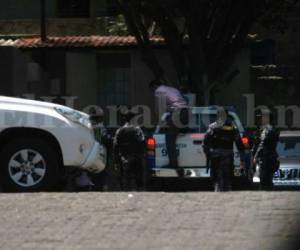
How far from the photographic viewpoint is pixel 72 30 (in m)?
27.2

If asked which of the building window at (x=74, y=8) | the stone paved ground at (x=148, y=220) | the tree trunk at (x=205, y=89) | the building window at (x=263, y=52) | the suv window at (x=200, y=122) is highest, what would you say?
the building window at (x=74, y=8)

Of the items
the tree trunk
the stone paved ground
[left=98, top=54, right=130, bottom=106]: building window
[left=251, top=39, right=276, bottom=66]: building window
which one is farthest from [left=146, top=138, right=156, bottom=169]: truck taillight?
[left=251, top=39, right=276, bottom=66]: building window

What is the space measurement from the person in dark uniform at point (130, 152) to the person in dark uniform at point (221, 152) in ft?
4.04

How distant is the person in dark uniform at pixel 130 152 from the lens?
13055 millimetres

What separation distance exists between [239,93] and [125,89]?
140 inches

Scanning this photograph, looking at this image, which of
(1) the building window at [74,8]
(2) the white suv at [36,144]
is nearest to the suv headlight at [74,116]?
(2) the white suv at [36,144]

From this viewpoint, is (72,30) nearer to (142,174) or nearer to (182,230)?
(142,174)

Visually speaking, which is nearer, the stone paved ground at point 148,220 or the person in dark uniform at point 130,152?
the stone paved ground at point 148,220

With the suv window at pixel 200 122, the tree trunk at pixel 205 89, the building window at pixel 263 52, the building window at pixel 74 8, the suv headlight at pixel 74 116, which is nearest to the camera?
the suv headlight at pixel 74 116

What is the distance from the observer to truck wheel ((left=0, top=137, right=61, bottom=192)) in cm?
1038

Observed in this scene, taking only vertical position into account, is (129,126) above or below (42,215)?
above

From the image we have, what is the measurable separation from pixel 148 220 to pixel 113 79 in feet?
52.5

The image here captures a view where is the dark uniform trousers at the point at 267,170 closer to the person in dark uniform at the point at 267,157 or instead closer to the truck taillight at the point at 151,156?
the person in dark uniform at the point at 267,157

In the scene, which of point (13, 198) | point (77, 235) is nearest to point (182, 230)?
Result: point (77, 235)
